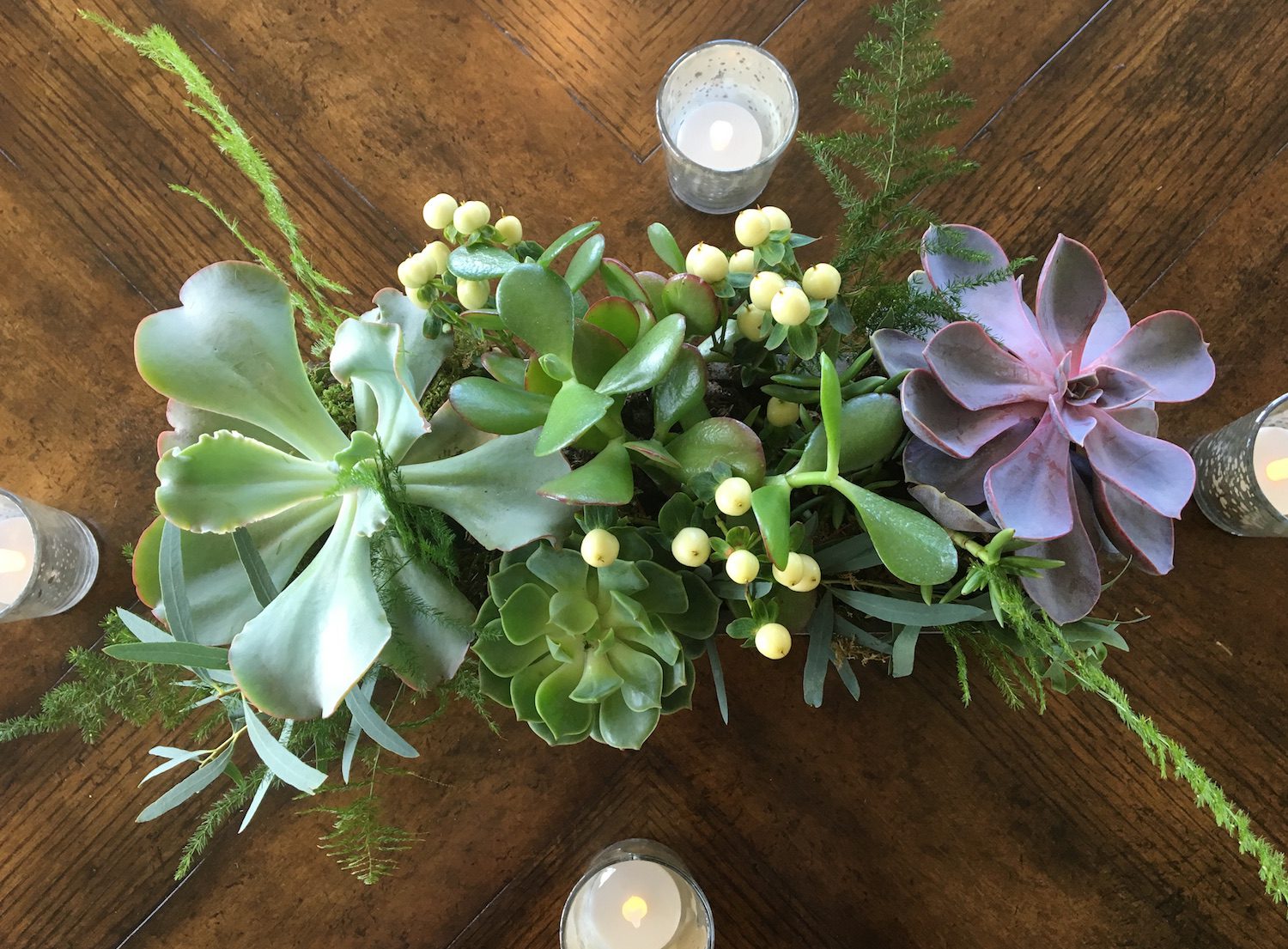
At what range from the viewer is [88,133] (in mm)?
632

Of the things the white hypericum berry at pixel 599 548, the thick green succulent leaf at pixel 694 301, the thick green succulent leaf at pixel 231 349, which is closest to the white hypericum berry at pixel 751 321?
the thick green succulent leaf at pixel 694 301

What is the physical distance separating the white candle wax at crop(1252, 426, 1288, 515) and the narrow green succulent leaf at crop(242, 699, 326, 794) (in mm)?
607

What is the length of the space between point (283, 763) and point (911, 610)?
291 millimetres

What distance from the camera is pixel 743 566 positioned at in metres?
0.34

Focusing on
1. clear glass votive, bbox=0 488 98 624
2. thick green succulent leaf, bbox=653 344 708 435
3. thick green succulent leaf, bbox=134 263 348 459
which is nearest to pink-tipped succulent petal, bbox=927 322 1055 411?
thick green succulent leaf, bbox=653 344 708 435

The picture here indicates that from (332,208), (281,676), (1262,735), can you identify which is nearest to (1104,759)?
(1262,735)

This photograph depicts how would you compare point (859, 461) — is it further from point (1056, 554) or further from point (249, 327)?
point (249, 327)

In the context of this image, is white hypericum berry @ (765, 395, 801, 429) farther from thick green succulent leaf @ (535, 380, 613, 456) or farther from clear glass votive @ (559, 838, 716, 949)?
clear glass votive @ (559, 838, 716, 949)

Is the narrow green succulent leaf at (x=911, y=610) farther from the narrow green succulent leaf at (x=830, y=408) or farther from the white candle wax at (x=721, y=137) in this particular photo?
the white candle wax at (x=721, y=137)

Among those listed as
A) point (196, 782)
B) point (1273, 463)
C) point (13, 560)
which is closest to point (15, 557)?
point (13, 560)

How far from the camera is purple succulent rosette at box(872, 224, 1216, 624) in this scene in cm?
39

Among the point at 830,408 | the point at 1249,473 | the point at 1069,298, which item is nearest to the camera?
the point at 830,408

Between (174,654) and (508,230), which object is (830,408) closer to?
(508,230)

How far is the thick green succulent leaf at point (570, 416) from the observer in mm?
332
